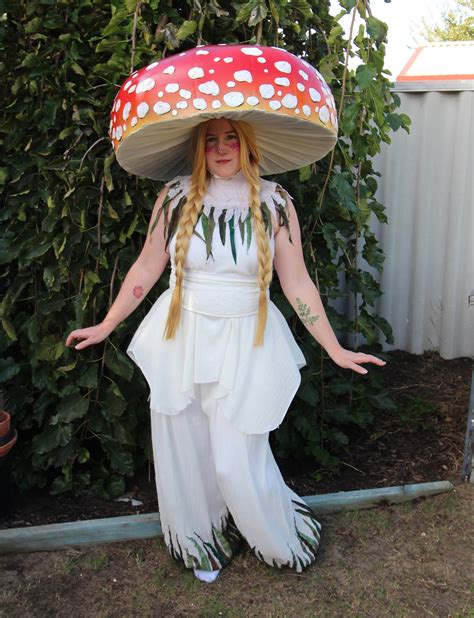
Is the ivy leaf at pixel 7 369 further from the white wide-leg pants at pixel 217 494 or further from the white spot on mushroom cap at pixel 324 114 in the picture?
the white spot on mushroom cap at pixel 324 114

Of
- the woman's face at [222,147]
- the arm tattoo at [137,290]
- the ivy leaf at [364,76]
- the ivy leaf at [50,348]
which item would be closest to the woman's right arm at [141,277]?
the arm tattoo at [137,290]

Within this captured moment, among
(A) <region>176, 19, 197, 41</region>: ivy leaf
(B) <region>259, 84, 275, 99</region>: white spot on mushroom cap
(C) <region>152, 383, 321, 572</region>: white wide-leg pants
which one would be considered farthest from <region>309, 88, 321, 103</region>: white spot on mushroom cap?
(C) <region>152, 383, 321, 572</region>: white wide-leg pants

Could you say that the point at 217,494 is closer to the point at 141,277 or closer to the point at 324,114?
the point at 141,277

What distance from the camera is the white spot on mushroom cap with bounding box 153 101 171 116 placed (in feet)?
6.06

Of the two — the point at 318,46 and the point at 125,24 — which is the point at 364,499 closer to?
the point at 318,46

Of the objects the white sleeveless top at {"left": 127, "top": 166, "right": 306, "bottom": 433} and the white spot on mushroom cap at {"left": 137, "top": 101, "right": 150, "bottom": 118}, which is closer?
the white spot on mushroom cap at {"left": 137, "top": 101, "right": 150, "bottom": 118}

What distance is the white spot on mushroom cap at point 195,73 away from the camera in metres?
1.83

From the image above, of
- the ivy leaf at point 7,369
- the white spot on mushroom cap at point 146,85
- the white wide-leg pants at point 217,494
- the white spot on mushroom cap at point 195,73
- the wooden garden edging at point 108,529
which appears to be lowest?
the wooden garden edging at point 108,529

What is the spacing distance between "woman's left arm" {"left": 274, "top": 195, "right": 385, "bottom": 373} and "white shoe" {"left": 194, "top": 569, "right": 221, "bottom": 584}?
934 mm

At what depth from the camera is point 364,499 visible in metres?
3.00

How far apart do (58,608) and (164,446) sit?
2.25ft

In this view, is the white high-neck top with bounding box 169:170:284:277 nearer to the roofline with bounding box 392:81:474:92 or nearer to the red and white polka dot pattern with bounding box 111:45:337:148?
the red and white polka dot pattern with bounding box 111:45:337:148

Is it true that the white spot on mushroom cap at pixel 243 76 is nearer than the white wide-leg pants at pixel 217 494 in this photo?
Yes

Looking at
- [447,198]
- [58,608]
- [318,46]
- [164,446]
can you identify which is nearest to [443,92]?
[447,198]
